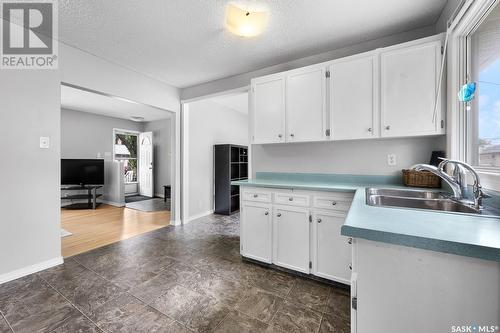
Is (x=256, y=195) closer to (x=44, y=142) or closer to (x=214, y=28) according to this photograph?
(x=214, y=28)

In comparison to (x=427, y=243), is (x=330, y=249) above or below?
→ below

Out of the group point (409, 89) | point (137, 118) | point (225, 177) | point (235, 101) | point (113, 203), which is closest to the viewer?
point (409, 89)

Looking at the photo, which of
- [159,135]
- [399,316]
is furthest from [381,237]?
[159,135]

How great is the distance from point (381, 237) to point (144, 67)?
3440 mm

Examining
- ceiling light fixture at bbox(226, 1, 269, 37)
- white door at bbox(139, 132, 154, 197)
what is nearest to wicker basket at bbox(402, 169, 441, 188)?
ceiling light fixture at bbox(226, 1, 269, 37)

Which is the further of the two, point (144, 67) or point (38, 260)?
point (144, 67)

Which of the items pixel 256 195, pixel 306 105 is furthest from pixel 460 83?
pixel 256 195

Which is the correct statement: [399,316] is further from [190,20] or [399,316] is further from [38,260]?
[38,260]

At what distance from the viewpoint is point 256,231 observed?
2.30 metres

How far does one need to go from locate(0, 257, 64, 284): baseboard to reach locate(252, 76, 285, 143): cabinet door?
2.59 meters

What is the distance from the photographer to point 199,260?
96.1 inches

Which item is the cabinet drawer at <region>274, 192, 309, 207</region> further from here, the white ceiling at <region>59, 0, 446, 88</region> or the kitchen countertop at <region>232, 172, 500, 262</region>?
the white ceiling at <region>59, 0, 446, 88</region>

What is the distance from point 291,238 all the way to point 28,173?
2751mm

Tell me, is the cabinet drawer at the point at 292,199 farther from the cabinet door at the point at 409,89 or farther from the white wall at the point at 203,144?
the white wall at the point at 203,144
